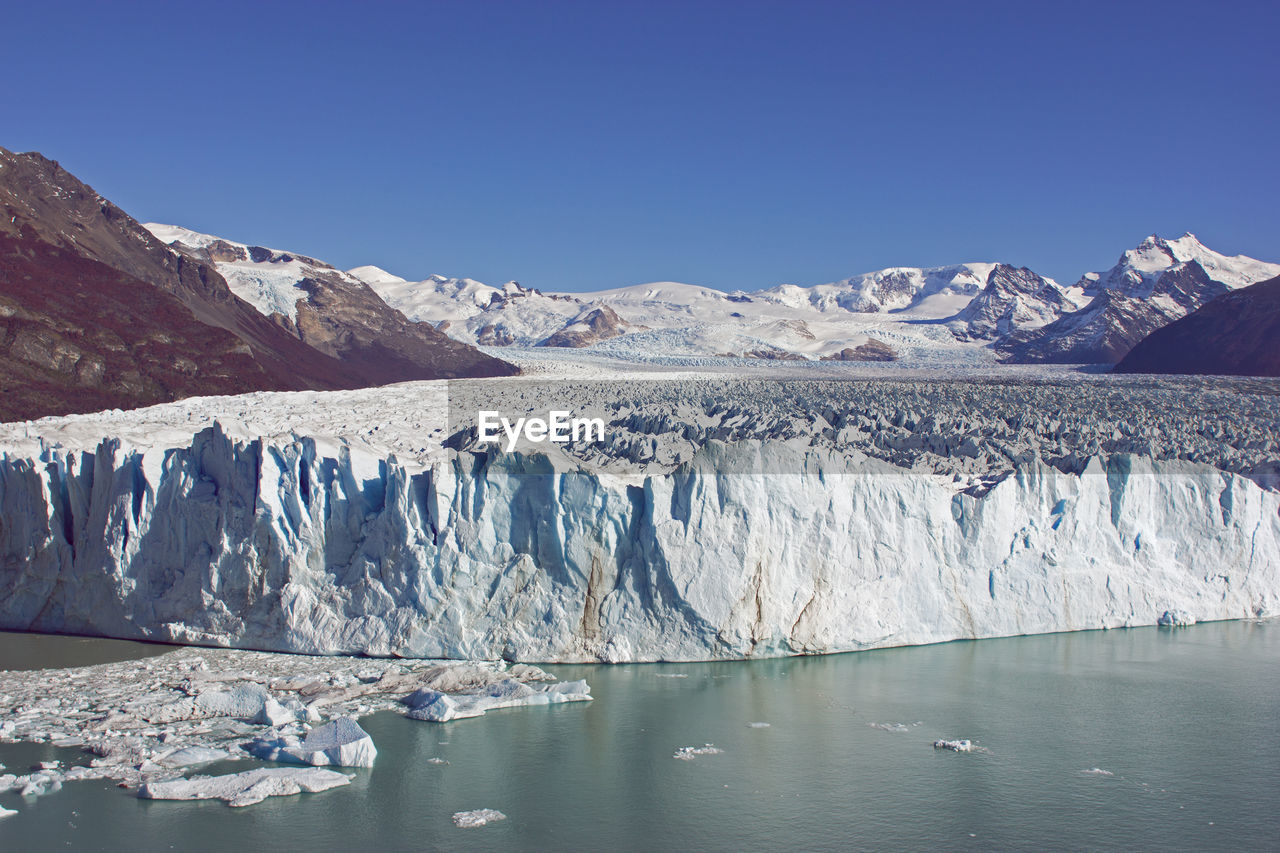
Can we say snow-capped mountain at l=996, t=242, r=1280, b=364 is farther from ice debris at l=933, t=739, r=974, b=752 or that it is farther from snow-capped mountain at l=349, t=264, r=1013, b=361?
ice debris at l=933, t=739, r=974, b=752

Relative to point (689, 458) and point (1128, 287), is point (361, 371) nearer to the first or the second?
point (689, 458)

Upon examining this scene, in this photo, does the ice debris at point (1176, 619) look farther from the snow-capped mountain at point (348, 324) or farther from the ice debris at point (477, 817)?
the snow-capped mountain at point (348, 324)

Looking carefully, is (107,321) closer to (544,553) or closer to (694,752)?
(544,553)

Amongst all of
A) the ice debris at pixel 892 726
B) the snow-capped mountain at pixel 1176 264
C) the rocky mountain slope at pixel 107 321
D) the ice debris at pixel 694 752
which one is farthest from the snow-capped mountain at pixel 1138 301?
the ice debris at pixel 694 752

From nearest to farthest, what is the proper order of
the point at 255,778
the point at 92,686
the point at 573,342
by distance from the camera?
the point at 255,778 < the point at 92,686 < the point at 573,342

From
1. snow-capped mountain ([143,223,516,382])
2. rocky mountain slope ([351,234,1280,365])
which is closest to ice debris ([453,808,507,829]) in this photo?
snow-capped mountain ([143,223,516,382])

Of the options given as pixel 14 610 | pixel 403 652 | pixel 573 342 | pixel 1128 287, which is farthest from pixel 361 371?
pixel 1128 287
